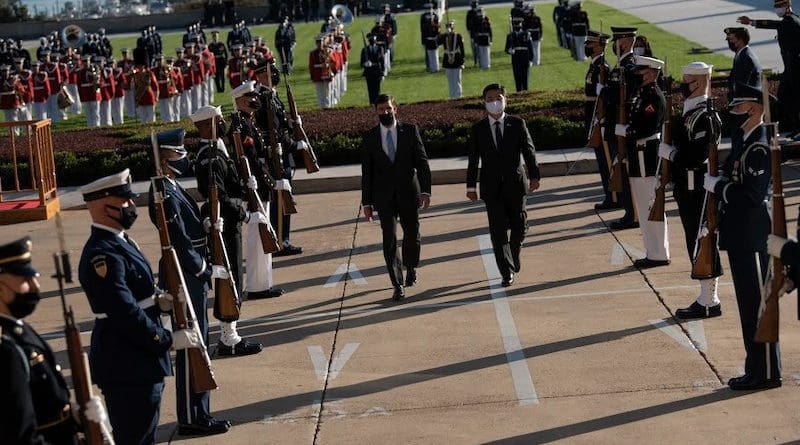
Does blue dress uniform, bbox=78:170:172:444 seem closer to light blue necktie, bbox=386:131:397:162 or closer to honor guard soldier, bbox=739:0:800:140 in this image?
light blue necktie, bbox=386:131:397:162

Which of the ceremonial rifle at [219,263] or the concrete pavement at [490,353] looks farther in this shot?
the ceremonial rifle at [219,263]

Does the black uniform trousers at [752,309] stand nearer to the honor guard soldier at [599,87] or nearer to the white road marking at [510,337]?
the white road marking at [510,337]

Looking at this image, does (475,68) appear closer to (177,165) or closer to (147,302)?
(177,165)

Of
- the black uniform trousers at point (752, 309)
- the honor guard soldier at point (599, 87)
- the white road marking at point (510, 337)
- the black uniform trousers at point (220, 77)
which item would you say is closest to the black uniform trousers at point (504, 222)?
the white road marking at point (510, 337)

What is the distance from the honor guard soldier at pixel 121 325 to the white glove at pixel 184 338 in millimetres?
407

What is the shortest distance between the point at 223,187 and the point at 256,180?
6.02 feet

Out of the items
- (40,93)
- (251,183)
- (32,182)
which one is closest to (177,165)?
(251,183)

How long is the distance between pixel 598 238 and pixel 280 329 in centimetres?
443

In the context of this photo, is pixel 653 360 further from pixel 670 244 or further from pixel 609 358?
pixel 670 244

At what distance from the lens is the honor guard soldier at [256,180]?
13.8 meters

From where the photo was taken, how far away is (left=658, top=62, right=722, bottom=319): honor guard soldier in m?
11.9

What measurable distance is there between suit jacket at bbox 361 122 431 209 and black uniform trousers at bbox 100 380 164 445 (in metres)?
5.52

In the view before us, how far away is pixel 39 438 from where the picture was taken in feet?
21.0

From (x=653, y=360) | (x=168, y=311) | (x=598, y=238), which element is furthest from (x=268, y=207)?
(x=168, y=311)
